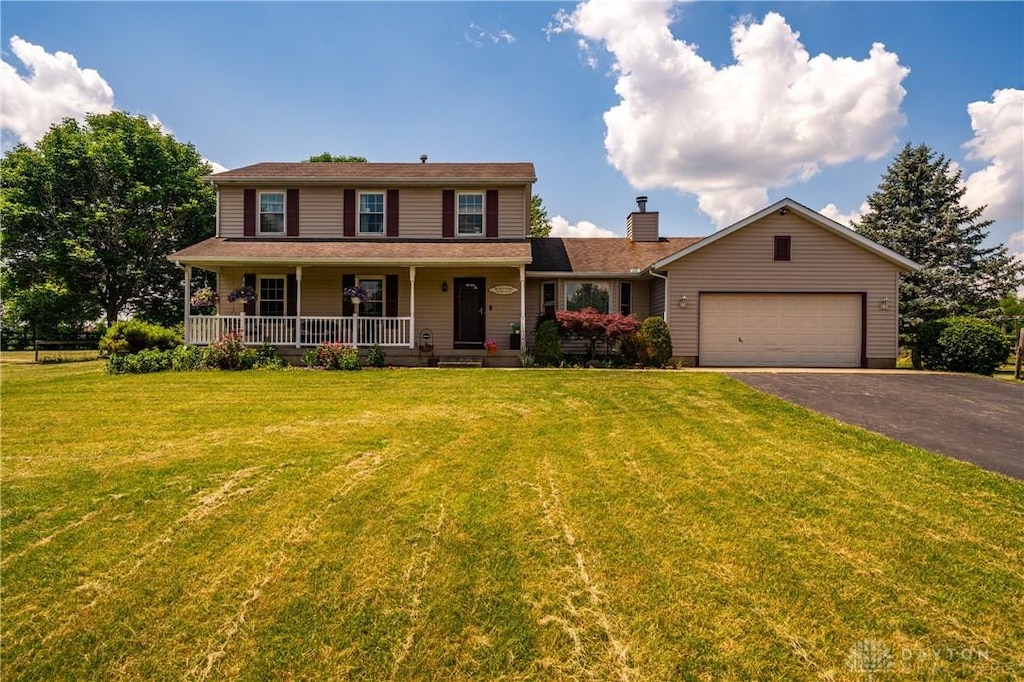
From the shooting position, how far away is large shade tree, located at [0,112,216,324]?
21.2m

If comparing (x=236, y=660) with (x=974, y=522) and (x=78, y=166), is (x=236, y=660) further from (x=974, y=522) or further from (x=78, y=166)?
(x=78, y=166)

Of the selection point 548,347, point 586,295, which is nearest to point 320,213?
point 548,347

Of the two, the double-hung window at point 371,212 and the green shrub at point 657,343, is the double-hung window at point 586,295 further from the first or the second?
the double-hung window at point 371,212

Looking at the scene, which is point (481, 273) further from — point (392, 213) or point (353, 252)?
point (353, 252)

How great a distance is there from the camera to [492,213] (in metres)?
15.9

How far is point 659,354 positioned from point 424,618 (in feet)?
39.2

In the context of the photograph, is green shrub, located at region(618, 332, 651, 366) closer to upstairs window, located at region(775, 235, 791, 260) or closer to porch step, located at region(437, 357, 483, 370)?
porch step, located at region(437, 357, 483, 370)

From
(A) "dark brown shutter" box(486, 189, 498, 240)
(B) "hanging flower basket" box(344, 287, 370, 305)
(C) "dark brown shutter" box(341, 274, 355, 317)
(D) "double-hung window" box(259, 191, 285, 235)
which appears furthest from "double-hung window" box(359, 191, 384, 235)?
(A) "dark brown shutter" box(486, 189, 498, 240)

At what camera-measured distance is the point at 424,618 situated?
103 inches

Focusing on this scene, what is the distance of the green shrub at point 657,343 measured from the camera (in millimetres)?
13555

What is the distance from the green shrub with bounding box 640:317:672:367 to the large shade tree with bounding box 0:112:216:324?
74.1ft

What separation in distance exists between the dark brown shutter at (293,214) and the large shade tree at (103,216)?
431 inches

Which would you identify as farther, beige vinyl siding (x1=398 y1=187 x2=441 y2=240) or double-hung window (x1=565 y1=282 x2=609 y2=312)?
beige vinyl siding (x1=398 y1=187 x2=441 y2=240)

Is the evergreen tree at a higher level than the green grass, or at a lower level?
higher
